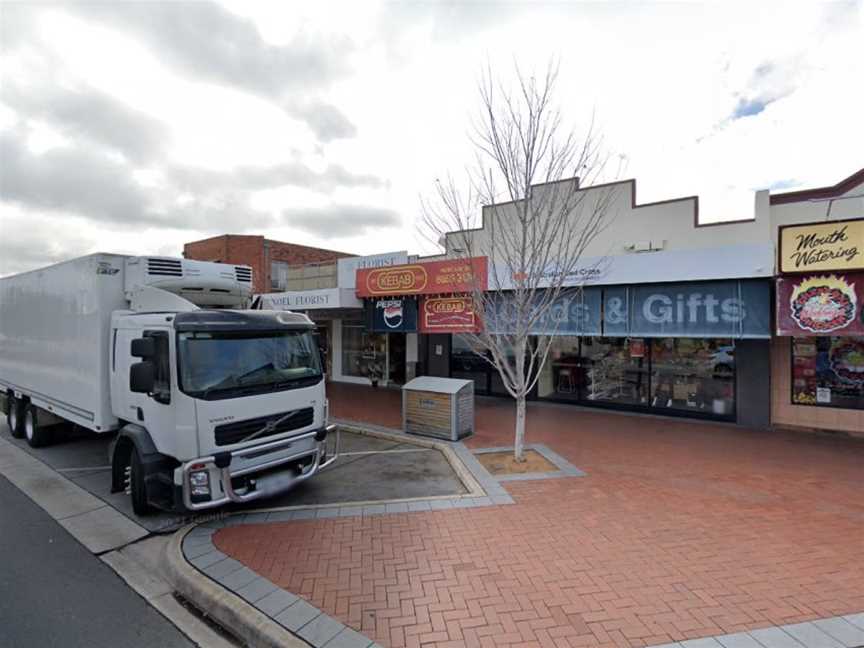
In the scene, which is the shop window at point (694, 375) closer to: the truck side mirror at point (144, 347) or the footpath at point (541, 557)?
the footpath at point (541, 557)

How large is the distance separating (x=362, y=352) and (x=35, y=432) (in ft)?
33.0

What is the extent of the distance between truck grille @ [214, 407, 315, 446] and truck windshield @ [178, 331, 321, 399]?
0.35 meters

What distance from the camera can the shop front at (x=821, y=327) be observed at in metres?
7.22

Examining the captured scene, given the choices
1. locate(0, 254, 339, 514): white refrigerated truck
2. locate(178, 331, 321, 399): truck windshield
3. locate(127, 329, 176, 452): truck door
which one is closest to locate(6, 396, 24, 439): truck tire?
locate(0, 254, 339, 514): white refrigerated truck

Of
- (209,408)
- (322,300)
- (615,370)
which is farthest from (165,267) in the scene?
(615,370)

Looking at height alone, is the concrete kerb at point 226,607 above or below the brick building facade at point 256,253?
below

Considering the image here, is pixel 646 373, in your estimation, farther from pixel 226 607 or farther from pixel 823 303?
pixel 226 607

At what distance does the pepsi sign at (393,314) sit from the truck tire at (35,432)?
758 cm

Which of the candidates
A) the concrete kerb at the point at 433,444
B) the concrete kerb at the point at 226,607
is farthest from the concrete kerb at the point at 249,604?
the concrete kerb at the point at 433,444

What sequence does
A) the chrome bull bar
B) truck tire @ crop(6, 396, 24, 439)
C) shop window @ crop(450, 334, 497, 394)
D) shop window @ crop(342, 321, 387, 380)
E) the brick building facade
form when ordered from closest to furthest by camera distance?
the chrome bull bar < truck tire @ crop(6, 396, 24, 439) < shop window @ crop(450, 334, 497, 394) < shop window @ crop(342, 321, 387, 380) < the brick building facade

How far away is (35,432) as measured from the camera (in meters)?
8.48

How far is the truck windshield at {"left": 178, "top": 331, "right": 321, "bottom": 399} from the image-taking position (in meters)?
4.84

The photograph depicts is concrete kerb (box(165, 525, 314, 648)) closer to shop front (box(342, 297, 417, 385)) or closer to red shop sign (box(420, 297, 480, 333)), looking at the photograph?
red shop sign (box(420, 297, 480, 333))

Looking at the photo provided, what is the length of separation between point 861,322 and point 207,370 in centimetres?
1022
